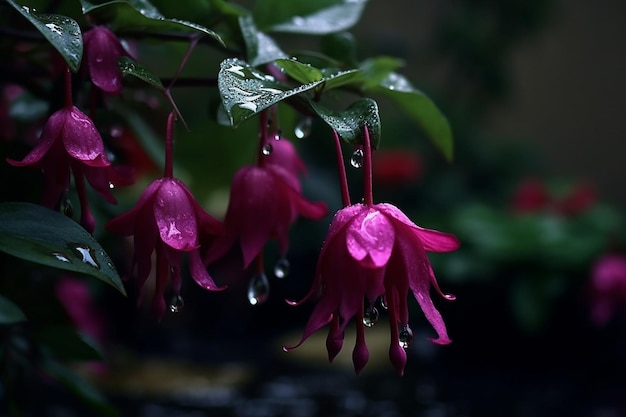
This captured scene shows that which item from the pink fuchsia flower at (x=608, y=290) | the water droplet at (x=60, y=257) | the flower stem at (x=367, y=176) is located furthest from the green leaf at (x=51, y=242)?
the pink fuchsia flower at (x=608, y=290)

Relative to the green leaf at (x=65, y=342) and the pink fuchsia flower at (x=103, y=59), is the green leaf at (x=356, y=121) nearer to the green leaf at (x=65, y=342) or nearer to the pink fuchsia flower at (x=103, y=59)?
the pink fuchsia flower at (x=103, y=59)

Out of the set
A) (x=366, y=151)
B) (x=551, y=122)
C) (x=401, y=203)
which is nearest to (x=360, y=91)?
(x=366, y=151)

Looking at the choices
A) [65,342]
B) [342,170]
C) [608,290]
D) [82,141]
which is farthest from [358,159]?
[608,290]

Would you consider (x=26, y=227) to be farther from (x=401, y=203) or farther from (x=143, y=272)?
(x=401, y=203)

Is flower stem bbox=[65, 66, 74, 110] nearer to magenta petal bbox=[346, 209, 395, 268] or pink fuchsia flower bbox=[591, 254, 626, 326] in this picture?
magenta petal bbox=[346, 209, 395, 268]

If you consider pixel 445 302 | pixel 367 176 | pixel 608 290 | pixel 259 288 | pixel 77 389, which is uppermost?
pixel 367 176

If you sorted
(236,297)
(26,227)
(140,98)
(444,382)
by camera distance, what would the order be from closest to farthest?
(26,227) → (140,98) → (444,382) → (236,297)

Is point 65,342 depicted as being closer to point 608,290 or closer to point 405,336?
point 405,336
